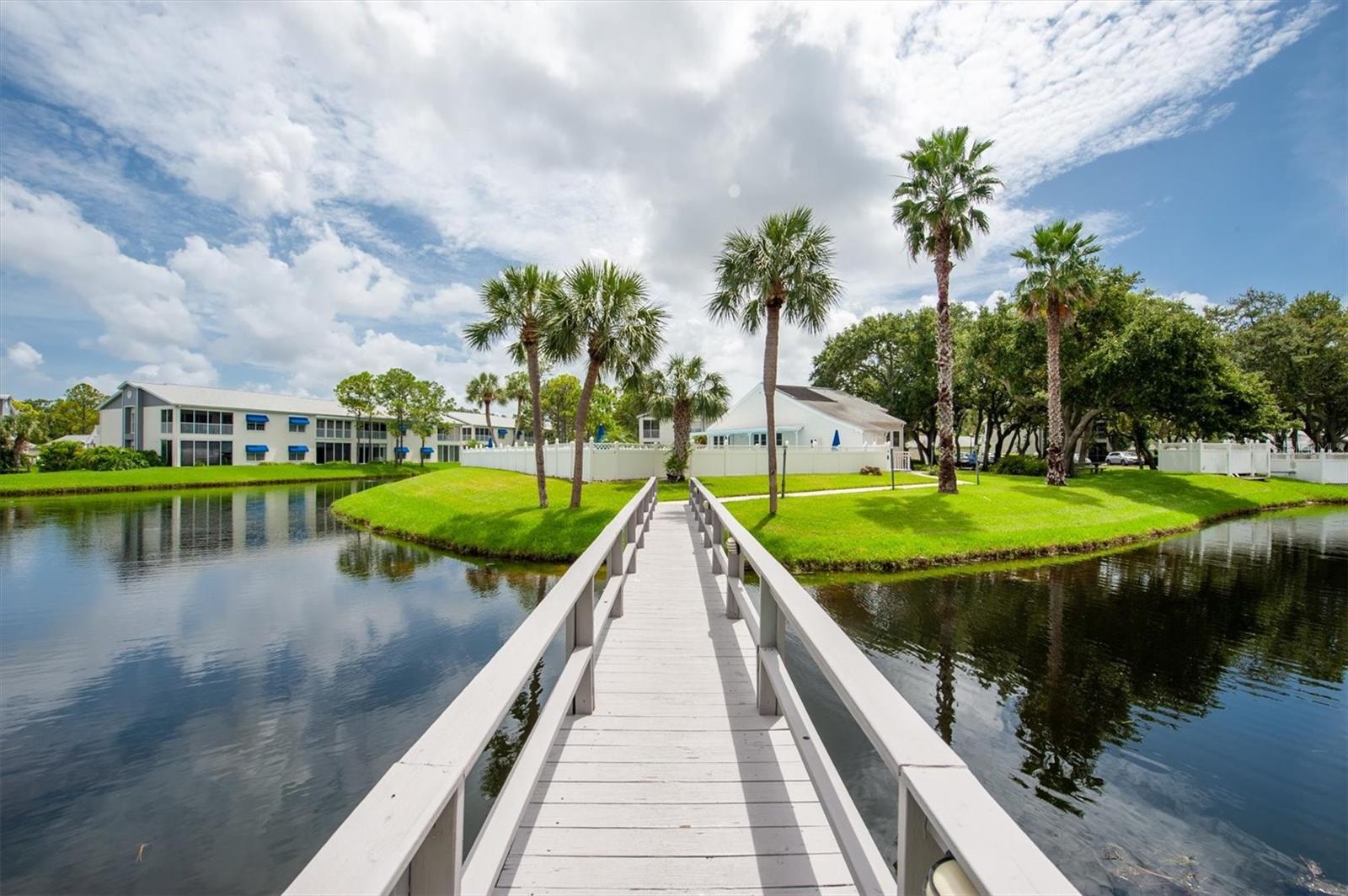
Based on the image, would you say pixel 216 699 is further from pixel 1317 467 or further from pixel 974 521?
pixel 1317 467

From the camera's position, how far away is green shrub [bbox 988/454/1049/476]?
3439 centimetres

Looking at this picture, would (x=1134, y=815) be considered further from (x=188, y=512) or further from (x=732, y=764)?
(x=188, y=512)

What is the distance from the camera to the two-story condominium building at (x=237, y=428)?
1828 inches

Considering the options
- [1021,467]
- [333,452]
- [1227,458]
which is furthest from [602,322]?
[333,452]

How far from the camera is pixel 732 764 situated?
3.55 metres

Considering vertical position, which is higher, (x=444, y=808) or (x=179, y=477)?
(x=444, y=808)

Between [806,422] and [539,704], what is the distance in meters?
31.1

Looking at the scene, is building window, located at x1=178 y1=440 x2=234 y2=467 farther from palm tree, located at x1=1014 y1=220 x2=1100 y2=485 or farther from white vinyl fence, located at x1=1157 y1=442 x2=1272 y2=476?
white vinyl fence, located at x1=1157 y1=442 x2=1272 y2=476

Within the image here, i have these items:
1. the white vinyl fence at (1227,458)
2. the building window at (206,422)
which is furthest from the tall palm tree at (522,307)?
the building window at (206,422)

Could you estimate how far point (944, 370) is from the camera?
2141 cm

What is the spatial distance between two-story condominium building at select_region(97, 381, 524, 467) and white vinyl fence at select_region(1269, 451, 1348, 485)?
66.2m

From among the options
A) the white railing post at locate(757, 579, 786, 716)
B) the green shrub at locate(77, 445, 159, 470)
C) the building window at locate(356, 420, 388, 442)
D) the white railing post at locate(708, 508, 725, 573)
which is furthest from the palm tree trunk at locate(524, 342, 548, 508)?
the building window at locate(356, 420, 388, 442)

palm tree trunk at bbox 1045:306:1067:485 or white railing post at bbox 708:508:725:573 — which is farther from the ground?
palm tree trunk at bbox 1045:306:1067:485

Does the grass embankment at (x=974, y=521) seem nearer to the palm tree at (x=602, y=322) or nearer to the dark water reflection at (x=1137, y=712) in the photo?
the dark water reflection at (x=1137, y=712)
